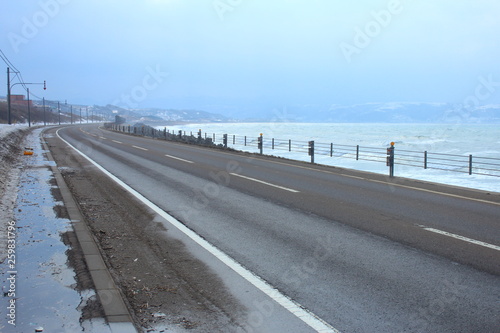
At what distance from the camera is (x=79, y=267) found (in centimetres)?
508

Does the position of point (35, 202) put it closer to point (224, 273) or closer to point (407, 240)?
point (224, 273)

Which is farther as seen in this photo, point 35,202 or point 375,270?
point 35,202

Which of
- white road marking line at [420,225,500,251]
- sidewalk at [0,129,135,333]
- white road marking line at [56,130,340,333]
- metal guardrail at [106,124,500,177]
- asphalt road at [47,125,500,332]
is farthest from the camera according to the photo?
metal guardrail at [106,124,500,177]

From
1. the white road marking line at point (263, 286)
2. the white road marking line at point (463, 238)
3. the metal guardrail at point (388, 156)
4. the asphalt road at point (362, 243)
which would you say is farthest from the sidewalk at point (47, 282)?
the metal guardrail at point (388, 156)

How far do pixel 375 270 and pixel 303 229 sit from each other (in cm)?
218

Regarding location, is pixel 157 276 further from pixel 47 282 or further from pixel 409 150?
pixel 409 150

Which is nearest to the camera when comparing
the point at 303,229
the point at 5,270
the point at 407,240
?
the point at 5,270

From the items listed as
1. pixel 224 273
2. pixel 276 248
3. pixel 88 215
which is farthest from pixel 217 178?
pixel 224 273

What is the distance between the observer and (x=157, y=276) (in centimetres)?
495

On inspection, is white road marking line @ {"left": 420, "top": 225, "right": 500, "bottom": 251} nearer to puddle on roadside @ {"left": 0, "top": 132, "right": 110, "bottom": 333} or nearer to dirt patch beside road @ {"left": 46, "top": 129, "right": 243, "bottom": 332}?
dirt patch beside road @ {"left": 46, "top": 129, "right": 243, "bottom": 332}

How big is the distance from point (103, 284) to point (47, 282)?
61 cm

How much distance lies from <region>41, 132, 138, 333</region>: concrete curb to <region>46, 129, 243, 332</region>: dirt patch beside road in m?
0.11

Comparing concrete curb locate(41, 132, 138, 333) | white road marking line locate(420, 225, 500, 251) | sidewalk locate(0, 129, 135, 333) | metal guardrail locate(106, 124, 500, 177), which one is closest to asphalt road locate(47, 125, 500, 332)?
white road marking line locate(420, 225, 500, 251)

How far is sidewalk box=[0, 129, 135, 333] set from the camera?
11.9 feet
